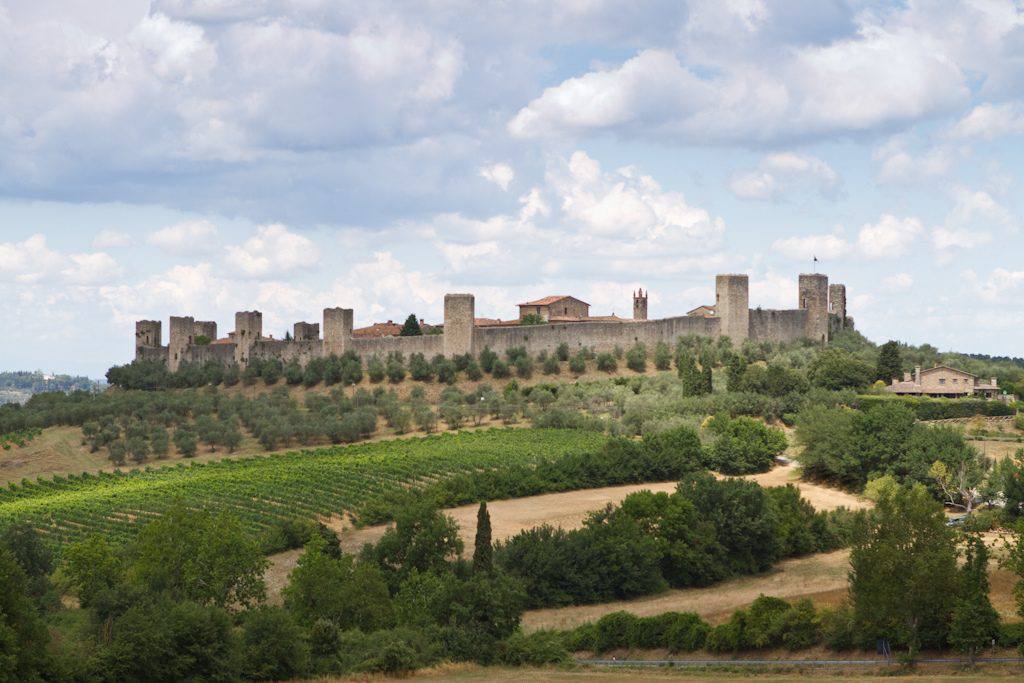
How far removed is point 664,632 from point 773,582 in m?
7.77

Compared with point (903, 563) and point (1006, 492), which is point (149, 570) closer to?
point (903, 563)

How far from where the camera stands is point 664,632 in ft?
93.0

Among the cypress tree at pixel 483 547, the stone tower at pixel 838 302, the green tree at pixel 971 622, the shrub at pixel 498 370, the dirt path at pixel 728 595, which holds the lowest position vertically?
the dirt path at pixel 728 595

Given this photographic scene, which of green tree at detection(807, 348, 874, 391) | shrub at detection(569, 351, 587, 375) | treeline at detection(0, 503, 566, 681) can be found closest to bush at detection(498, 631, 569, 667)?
treeline at detection(0, 503, 566, 681)

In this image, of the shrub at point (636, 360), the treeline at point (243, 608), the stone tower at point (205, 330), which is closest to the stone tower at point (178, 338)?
the stone tower at point (205, 330)

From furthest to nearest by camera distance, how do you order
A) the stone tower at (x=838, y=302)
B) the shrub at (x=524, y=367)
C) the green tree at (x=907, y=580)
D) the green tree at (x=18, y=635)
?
the stone tower at (x=838, y=302)
the shrub at (x=524, y=367)
the green tree at (x=907, y=580)
the green tree at (x=18, y=635)

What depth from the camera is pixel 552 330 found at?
227ft

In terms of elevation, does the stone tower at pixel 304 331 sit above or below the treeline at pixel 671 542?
above

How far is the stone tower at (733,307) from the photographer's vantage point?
2768 inches

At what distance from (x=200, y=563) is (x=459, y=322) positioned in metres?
39.2

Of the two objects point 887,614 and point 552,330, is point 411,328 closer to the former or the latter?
point 552,330

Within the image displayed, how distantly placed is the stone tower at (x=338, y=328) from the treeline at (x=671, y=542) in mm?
34240

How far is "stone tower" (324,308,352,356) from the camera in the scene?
233 ft

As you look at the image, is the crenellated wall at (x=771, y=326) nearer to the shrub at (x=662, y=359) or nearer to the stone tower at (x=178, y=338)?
the shrub at (x=662, y=359)
